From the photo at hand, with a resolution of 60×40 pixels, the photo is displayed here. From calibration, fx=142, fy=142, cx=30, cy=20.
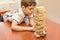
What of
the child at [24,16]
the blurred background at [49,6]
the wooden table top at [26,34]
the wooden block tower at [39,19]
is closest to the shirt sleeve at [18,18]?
the child at [24,16]

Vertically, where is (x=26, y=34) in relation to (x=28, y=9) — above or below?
below

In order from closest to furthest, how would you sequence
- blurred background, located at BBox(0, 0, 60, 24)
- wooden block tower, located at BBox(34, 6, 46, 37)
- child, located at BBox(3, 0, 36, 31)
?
wooden block tower, located at BBox(34, 6, 46, 37) → child, located at BBox(3, 0, 36, 31) → blurred background, located at BBox(0, 0, 60, 24)

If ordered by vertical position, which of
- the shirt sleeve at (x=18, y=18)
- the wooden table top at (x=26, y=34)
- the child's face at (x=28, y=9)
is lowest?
the wooden table top at (x=26, y=34)

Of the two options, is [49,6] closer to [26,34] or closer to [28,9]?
[28,9]

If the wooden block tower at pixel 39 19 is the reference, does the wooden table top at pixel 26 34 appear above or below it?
below

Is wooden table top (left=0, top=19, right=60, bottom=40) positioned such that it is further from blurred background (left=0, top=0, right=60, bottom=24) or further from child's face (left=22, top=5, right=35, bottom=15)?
blurred background (left=0, top=0, right=60, bottom=24)

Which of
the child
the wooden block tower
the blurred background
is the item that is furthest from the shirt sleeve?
the blurred background

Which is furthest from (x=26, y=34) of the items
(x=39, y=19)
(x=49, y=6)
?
(x=49, y=6)

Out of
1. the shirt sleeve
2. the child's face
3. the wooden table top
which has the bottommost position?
the wooden table top

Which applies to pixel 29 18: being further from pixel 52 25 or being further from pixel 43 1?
pixel 43 1

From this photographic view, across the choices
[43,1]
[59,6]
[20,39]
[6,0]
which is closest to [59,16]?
[59,6]

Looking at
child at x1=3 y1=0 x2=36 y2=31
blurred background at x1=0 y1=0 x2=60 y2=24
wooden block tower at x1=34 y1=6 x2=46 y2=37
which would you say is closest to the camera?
wooden block tower at x1=34 y1=6 x2=46 y2=37

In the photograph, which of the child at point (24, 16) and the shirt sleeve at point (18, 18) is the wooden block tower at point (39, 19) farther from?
the shirt sleeve at point (18, 18)

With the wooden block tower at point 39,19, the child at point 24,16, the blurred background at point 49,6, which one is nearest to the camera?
the wooden block tower at point 39,19
